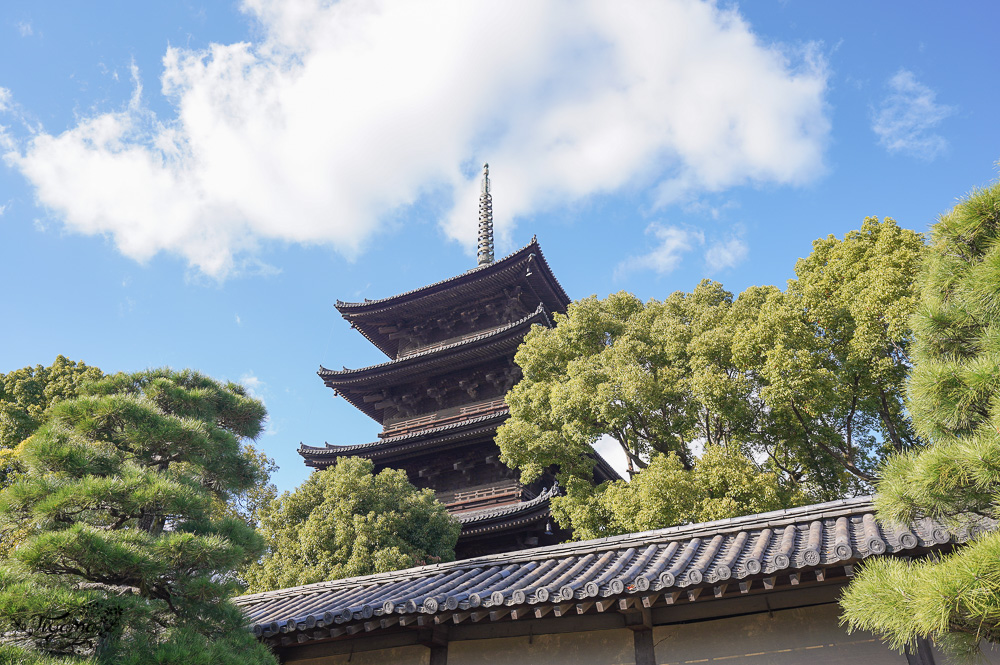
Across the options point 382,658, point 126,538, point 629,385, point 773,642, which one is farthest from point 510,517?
point 126,538

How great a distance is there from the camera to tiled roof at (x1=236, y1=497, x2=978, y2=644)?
5.46m

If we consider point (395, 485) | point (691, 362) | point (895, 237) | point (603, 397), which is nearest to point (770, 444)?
point (691, 362)

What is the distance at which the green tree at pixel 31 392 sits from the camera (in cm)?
2202

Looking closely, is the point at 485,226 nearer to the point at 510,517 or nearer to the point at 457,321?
the point at 457,321

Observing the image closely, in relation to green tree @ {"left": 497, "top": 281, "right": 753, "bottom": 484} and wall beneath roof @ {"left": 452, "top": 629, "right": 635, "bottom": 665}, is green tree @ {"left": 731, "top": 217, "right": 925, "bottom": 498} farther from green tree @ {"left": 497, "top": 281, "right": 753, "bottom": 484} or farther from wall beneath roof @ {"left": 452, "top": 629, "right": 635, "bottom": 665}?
wall beneath roof @ {"left": 452, "top": 629, "right": 635, "bottom": 665}

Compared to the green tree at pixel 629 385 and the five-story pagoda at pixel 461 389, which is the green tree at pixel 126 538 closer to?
the green tree at pixel 629 385

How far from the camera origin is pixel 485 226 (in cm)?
3238

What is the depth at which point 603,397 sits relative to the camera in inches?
551

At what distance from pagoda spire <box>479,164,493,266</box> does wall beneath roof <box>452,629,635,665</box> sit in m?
24.1

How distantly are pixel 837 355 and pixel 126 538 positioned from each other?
13537 mm

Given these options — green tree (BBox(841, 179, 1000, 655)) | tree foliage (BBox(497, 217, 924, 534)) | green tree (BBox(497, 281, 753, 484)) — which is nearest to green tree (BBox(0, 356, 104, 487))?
green tree (BBox(497, 281, 753, 484))

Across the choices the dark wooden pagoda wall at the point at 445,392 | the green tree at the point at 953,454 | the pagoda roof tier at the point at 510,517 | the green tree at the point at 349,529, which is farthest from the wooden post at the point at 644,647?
the dark wooden pagoda wall at the point at 445,392

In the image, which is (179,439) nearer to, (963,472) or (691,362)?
(963,472)

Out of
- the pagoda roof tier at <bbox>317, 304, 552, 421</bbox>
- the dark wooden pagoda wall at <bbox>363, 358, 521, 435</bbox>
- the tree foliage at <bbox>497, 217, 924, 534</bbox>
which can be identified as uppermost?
the pagoda roof tier at <bbox>317, 304, 552, 421</bbox>
